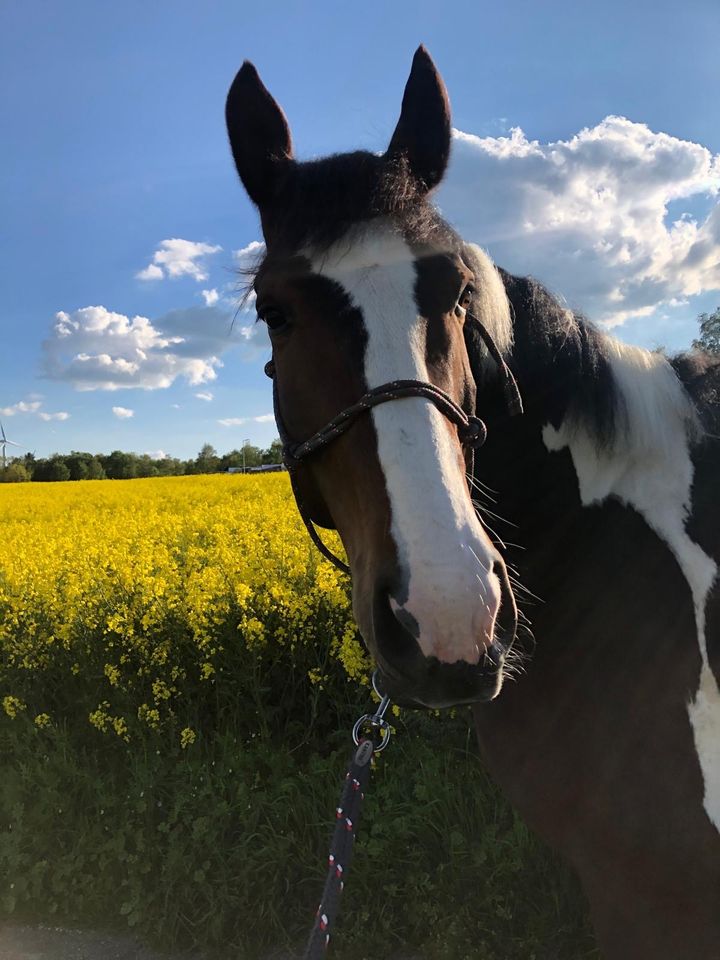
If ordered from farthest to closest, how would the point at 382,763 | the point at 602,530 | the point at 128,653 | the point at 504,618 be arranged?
the point at 128,653, the point at 382,763, the point at 602,530, the point at 504,618

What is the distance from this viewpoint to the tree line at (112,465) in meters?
57.6

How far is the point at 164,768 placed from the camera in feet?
12.0

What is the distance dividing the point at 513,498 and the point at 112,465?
242 ft

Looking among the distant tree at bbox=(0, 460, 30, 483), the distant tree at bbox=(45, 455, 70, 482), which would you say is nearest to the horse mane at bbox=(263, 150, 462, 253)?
the distant tree at bbox=(0, 460, 30, 483)

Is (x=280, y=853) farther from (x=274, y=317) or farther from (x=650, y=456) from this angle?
(x=274, y=317)

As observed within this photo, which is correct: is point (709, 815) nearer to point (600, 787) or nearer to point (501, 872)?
point (600, 787)

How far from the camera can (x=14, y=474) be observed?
57312 mm

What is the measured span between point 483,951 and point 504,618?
2.33 metres

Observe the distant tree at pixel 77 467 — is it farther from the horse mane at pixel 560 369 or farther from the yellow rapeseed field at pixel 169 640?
the horse mane at pixel 560 369

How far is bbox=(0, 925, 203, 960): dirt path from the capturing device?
2.98 m

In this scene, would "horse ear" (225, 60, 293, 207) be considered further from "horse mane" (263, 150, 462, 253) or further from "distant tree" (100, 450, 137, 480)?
"distant tree" (100, 450, 137, 480)

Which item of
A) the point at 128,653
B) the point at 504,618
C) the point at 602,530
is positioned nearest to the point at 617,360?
the point at 602,530

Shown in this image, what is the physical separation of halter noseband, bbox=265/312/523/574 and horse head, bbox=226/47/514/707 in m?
0.01

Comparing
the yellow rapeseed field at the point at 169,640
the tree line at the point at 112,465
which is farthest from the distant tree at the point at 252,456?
the yellow rapeseed field at the point at 169,640
